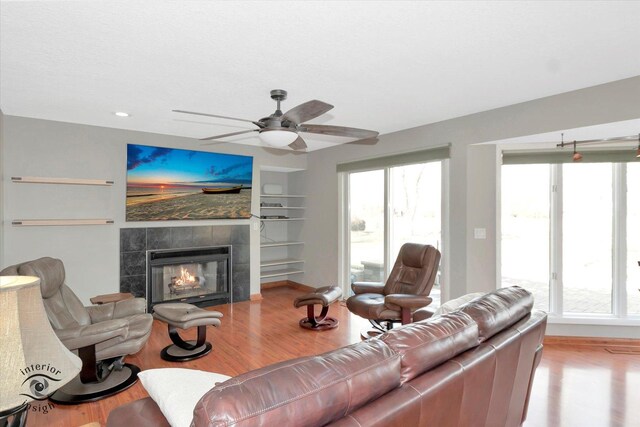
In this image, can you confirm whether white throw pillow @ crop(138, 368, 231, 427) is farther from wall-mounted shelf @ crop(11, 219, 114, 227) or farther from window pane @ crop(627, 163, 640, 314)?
window pane @ crop(627, 163, 640, 314)

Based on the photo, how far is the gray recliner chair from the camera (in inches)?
99.6

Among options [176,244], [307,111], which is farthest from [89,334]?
[176,244]

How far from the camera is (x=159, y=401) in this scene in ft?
4.38

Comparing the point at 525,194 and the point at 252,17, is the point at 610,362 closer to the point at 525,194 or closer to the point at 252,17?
the point at 525,194

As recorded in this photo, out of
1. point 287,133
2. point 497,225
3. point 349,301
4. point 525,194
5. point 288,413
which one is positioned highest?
point 287,133

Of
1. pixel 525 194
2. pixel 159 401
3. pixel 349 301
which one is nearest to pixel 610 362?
pixel 525 194

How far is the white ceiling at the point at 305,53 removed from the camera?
189 centimetres

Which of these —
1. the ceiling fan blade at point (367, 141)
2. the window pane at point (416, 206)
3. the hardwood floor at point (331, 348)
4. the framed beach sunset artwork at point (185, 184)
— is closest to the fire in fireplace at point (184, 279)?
the hardwood floor at point (331, 348)

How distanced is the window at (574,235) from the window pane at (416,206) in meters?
0.78

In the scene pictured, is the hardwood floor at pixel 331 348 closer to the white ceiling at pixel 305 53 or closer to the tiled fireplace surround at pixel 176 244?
the tiled fireplace surround at pixel 176 244

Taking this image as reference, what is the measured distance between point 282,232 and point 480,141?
410 centimetres

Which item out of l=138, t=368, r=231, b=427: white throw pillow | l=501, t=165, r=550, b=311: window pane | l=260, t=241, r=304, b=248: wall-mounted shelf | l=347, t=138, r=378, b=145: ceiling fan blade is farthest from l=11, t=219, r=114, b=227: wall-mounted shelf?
l=501, t=165, r=550, b=311: window pane

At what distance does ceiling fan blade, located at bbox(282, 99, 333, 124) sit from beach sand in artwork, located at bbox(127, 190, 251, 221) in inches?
117

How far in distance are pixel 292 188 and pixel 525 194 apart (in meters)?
4.05
